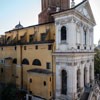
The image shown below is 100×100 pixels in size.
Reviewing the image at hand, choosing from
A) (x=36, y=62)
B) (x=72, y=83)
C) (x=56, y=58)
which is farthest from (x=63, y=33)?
(x=72, y=83)

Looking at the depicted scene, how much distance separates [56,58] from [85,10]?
9.23 metres

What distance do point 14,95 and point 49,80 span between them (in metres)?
5.70

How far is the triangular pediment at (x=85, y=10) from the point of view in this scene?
834 inches

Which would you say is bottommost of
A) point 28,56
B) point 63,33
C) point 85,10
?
point 28,56

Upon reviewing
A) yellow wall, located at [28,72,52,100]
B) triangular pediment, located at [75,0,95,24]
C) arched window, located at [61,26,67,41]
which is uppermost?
triangular pediment, located at [75,0,95,24]

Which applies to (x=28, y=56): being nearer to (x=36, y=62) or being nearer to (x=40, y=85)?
(x=36, y=62)

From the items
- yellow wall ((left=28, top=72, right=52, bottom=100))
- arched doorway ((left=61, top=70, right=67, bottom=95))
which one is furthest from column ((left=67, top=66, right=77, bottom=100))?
yellow wall ((left=28, top=72, right=52, bottom=100))

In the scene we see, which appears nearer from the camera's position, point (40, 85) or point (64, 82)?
point (64, 82)

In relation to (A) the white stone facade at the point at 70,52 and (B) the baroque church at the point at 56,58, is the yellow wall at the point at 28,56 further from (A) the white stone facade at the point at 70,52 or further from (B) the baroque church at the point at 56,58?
(A) the white stone facade at the point at 70,52

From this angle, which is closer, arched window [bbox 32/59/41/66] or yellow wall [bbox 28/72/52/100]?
yellow wall [bbox 28/72/52/100]

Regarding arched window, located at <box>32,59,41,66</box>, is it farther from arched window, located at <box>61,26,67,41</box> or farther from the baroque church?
arched window, located at <box>61,26,67,41</box>

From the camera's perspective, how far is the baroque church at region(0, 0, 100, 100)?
19625 millimetres

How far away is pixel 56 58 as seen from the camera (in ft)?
A: 68.0

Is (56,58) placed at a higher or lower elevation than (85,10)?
lower
